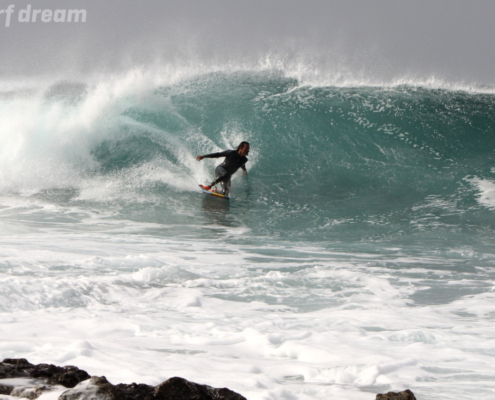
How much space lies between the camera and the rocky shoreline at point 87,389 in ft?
7.47

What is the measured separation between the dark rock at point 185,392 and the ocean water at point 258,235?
399 millimetres

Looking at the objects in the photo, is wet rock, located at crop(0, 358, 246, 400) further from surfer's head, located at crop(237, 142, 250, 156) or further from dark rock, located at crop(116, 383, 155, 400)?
surfer's head, located at crop(237, 142, 250, 156)

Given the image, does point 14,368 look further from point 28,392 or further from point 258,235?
point 258,235

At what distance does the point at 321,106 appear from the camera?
1541 cm

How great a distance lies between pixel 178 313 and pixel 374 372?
1.72 m

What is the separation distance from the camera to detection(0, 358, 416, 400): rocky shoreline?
2.28 m

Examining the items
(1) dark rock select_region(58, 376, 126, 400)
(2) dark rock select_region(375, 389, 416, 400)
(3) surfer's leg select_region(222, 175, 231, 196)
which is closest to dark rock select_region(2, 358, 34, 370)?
(1) dark rock select_region(58, 376, 126, 400)

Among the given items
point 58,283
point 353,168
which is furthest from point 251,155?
point 58,283

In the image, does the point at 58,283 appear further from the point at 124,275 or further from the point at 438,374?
the point at 438,374

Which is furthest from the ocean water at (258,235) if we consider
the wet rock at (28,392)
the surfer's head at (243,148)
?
the surfer's head at (243,148)

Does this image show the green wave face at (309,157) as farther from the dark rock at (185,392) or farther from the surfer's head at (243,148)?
the dark rock at (185,392)

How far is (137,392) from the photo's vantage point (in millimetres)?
2387

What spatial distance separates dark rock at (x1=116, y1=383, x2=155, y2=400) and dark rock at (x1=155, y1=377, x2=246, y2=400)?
4 centimetres

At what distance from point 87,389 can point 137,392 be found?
22cm
